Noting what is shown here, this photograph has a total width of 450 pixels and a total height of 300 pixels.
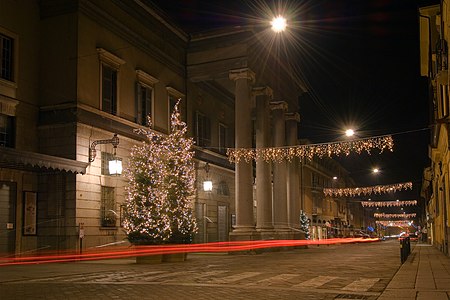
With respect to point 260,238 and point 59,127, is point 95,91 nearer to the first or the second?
point 59,127

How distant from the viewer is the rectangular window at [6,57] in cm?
2426

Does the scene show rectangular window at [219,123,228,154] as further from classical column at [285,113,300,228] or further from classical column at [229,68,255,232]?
classical column at [229,68,255,232]

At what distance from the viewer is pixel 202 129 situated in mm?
40969

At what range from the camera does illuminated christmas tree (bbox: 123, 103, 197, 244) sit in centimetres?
2234

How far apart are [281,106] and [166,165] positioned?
20.1 m

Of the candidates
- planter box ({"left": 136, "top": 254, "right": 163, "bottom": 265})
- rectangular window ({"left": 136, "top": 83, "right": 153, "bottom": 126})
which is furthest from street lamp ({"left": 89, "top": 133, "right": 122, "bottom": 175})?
planter box ({"left": 136, "top": 254, "right": 163, "bottom": 265})

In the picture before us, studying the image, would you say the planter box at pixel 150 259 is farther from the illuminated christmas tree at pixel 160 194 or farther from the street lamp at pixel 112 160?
the street lamp at pixel 112 160

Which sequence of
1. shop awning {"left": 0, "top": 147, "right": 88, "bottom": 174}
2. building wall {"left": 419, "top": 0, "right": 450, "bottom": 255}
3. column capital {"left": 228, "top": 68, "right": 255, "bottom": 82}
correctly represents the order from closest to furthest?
building wall {"left": 419, "top": 0, "right": 450, "bottom": 255} → shop awning {"left": 0, "top": 147, "right": 88, "bottom": 174} → column capital {"left": 228, "top": 68, "right": 255, "bottom": 82}

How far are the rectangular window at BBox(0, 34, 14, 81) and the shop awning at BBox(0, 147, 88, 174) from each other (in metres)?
4.38

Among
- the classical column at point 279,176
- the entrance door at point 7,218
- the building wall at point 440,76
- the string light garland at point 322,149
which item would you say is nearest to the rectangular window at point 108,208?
the entrance door at point 7,218

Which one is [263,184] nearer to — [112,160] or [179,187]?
[112,160]

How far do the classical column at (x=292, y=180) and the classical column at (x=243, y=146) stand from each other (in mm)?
10075

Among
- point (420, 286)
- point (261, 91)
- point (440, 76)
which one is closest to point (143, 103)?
point (261, 91)

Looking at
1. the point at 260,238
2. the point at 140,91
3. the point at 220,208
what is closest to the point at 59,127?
the point at 140,91
